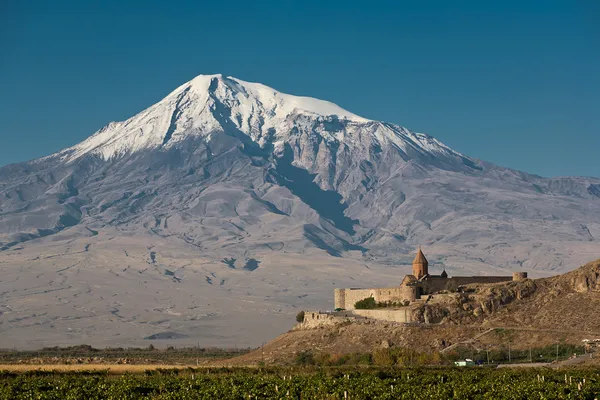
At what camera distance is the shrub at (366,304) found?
6844 centimetres

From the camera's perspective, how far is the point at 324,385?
128 feet

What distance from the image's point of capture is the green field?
36.2 metres

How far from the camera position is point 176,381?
140 ft

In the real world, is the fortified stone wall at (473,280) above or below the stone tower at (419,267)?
below

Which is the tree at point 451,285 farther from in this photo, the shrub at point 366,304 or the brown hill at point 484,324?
the shrub at point 366,304

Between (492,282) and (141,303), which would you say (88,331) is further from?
(492,282)

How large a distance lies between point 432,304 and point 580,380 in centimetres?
2236

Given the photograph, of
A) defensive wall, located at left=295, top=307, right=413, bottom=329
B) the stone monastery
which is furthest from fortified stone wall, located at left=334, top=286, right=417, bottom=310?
defensive wall, located at left=295, top=307, right=413, bottom=329

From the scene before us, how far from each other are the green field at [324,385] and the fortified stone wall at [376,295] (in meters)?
18.1

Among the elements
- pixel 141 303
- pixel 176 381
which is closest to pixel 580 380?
pixel 176 381

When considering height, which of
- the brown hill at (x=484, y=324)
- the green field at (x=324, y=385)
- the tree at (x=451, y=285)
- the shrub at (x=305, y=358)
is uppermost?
the tree at (x=451, y=285)

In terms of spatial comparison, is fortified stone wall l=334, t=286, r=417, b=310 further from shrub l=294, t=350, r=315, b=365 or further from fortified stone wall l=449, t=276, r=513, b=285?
shrub l=294, t=350, r=315, b=365

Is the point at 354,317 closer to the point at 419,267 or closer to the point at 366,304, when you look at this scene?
the point at 366,304

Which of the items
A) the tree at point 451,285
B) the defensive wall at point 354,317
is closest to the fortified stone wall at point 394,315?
the defensive wall at point 354,317
